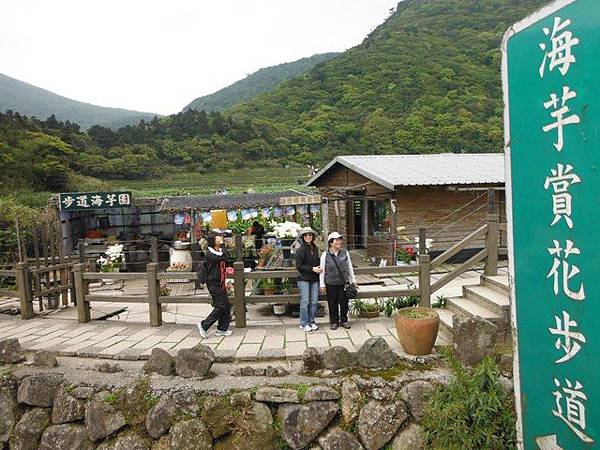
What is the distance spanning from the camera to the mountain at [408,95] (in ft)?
116

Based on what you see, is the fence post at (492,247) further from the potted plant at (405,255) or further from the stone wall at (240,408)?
the potted plant at (405,255)

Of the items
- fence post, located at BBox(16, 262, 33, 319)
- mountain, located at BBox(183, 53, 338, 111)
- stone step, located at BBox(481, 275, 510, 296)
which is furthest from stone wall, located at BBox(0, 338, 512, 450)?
mountain, located at BBox(183, 53, 338, 111)

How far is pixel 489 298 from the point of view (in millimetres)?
5559

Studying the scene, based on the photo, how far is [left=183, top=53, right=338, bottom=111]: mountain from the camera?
7244cm

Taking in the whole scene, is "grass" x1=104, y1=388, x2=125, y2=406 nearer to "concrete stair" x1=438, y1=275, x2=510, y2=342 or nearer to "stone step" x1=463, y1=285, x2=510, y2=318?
"concrete stair" x1=438, y1=275, x2=510, y2=342

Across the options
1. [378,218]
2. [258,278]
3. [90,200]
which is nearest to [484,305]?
[258,278]

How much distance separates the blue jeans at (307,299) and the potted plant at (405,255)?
19.4ft

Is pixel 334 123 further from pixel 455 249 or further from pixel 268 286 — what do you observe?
pixel 455 249

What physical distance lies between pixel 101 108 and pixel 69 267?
129290 mm

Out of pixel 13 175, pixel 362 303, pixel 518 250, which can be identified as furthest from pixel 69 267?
pixel 13 175

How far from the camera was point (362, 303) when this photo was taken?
640 cm

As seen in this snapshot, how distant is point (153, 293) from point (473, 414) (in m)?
4.70

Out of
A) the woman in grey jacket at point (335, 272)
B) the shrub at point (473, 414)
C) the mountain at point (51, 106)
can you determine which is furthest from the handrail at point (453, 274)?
the mountain at point (51, 106)

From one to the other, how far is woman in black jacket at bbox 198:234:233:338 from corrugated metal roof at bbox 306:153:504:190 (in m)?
6.06
